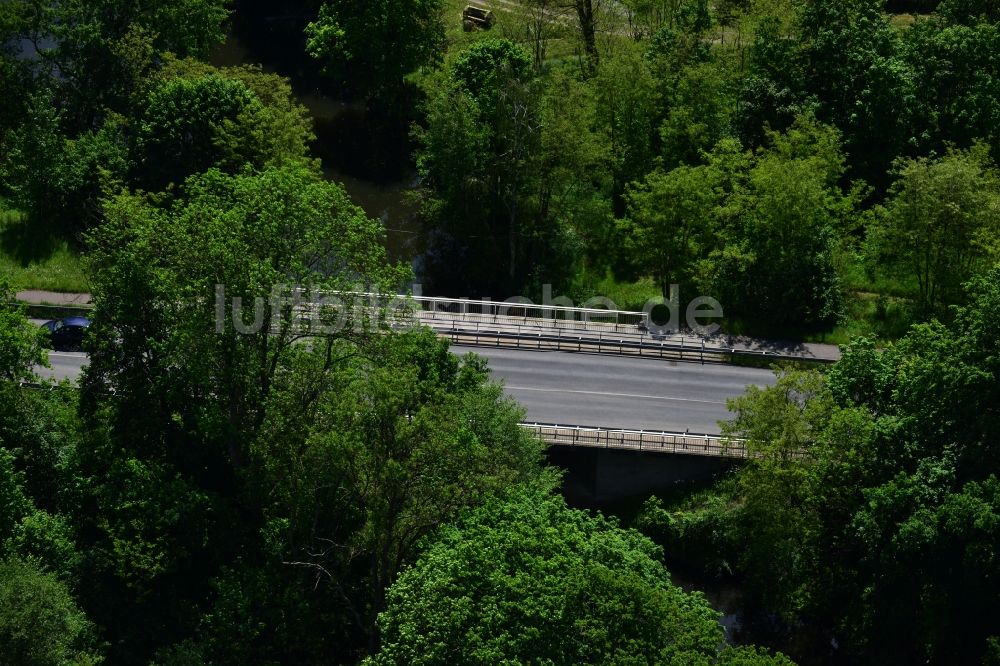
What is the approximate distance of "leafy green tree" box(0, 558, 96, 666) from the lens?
178 feet

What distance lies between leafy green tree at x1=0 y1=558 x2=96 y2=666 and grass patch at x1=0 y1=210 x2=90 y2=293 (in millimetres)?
27460

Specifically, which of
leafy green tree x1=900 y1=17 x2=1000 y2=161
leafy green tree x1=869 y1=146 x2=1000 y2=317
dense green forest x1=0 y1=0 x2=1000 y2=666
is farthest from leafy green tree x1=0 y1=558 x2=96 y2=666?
leafy green tree x1=900 y1=17 x2=1000 y2=161

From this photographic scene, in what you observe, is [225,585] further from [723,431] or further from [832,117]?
[832,117]

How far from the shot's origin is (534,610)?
168 feet

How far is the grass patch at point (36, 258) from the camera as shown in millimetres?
81250

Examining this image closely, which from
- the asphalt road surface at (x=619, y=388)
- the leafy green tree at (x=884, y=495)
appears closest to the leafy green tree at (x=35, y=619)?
the asphalt road surface at (x=619, y=388)

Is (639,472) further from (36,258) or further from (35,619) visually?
(36,258)

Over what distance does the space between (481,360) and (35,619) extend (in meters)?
25.3

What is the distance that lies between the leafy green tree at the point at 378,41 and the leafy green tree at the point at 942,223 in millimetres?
32082

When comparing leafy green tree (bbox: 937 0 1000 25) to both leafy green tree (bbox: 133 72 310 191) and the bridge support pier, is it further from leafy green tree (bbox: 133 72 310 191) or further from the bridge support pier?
leafy green tree (bbox: 133 72 310 191)

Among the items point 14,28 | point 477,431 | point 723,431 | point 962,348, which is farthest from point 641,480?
point 14,28

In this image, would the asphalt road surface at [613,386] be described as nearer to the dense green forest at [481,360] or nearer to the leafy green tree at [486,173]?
the dense green forest at [481,360]

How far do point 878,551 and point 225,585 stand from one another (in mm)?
26978

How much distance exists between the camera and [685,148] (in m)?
86.4
